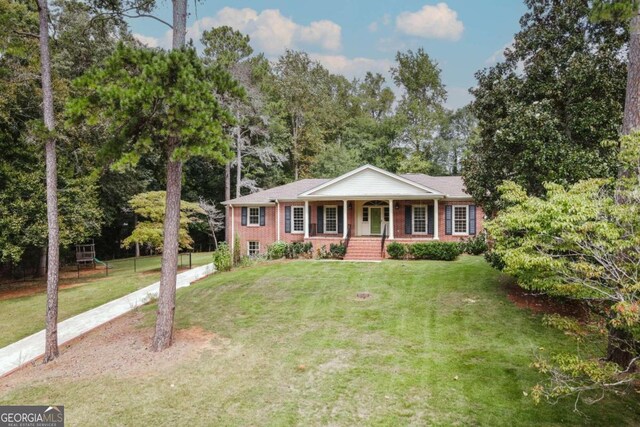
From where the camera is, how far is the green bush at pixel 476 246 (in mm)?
17094

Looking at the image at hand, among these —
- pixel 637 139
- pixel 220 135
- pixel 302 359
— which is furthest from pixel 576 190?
pixel 220 135

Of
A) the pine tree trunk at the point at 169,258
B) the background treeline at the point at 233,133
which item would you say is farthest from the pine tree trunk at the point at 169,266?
the background treeline at the point at 233,133

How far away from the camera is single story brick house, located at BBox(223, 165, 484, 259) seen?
18.2 metres

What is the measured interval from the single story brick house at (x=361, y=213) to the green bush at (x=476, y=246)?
2.45ft

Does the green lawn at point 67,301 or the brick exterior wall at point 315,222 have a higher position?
the brick exterior wall at point 315,222

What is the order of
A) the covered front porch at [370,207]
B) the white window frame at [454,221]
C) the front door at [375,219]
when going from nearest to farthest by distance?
the white window frame at [454,221]
the covered front porch at [370,207]
the front door at [375,219]

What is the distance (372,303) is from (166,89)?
292 inches

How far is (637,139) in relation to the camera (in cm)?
495

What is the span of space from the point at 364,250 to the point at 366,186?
11.3 ft

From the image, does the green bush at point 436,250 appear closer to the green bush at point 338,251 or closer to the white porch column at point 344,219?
the green bush at point 338,251

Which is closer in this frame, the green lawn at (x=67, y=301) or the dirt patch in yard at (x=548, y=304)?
the dirt patch in yard at (x=548, y=304)

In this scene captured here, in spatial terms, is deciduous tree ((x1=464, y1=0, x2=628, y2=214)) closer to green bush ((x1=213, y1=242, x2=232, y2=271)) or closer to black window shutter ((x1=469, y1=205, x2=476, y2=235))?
black window shutter ((x1=469, y1=205, x2=476, y2=235))

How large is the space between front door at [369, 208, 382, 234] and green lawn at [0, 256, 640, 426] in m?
9.39

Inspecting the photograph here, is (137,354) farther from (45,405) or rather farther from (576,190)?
(576,190)
